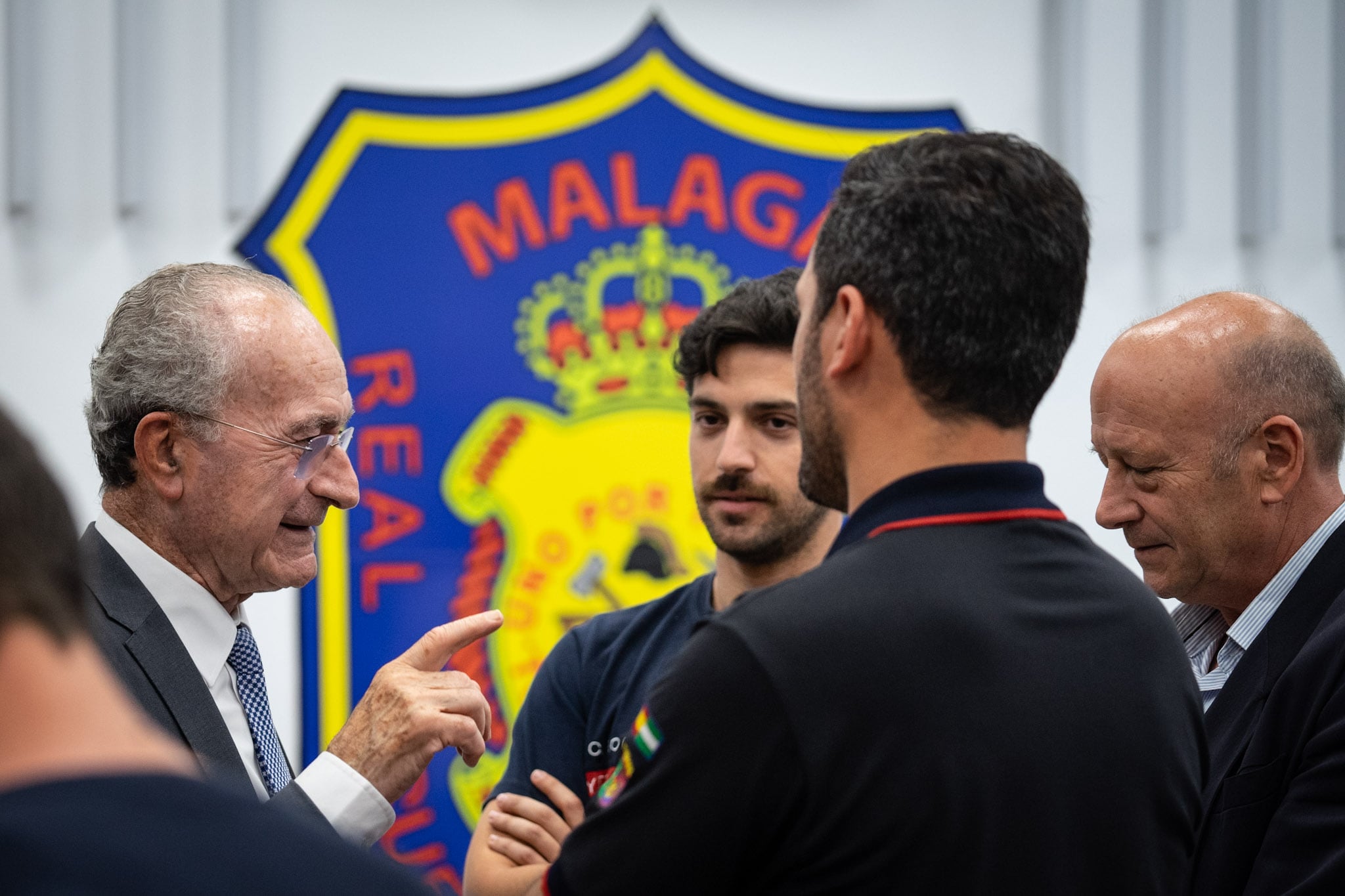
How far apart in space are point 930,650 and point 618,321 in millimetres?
2509

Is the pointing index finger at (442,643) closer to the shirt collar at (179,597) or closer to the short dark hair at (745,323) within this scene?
the shirt collar at (179,597)

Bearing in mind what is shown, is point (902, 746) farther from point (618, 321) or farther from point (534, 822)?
point (618, 321)

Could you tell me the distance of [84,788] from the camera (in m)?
0.57

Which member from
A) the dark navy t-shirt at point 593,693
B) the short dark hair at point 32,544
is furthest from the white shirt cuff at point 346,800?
the short dark hair at point 32,544

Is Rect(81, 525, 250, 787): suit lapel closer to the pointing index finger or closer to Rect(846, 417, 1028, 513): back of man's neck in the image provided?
the pointing index finger

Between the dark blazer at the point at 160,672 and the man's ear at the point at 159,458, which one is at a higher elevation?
the man's ear at the point at 159,458

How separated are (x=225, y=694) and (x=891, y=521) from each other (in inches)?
41.9

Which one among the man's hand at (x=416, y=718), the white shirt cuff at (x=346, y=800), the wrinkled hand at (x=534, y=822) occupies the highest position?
the man's hand at (x=416, y=718)

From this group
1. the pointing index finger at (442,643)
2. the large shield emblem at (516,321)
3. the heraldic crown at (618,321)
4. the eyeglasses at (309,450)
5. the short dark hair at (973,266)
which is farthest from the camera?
the heraldic crown at (618,321)

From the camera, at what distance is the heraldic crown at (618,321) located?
11.0ft

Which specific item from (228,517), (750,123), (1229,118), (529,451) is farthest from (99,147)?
(1229,118)

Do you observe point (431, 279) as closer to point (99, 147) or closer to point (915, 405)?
point (99, 147)

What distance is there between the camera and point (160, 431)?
173 centimetres

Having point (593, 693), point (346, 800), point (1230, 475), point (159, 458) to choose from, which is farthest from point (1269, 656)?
point (159, 458)
